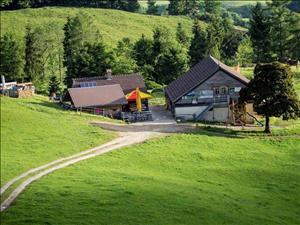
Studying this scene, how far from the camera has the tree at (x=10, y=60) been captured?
8288 cm

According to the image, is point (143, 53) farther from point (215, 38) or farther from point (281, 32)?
point (281, 32)

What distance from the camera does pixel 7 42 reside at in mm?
83188

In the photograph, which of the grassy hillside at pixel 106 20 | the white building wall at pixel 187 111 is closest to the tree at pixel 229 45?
the grassy hillside at pixel 106 20

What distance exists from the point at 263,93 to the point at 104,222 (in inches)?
1208

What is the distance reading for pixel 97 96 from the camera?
6231 centimetres

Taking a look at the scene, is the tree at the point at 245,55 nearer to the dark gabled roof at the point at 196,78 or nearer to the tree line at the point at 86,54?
the tree line at the point at 86,54

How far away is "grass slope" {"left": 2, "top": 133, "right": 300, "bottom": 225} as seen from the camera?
30.2m

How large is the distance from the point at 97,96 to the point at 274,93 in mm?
20775

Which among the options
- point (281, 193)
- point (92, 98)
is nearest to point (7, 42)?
point (92, 98)

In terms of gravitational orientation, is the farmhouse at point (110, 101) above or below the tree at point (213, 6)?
below

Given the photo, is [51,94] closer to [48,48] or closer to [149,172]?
[48,48]

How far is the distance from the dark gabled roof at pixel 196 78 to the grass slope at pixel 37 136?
45.8ft

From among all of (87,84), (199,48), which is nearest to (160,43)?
(199,48)

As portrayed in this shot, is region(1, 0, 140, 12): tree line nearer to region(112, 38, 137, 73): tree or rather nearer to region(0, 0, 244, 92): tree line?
region(0, 0, 244, 92): tree line
